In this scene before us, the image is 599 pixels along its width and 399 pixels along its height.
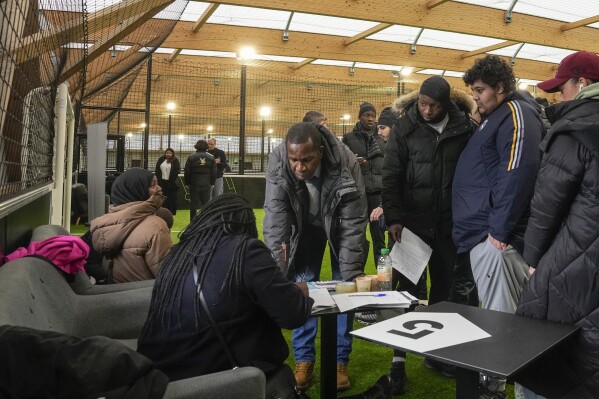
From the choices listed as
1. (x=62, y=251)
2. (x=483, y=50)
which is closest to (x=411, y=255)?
(x=62, y=251)

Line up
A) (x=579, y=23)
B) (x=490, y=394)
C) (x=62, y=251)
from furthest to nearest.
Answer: (x=579, y=23)
(x=490, y=394)
(x=62, y=251)

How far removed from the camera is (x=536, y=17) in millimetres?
10141

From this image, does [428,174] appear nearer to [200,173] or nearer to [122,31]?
[122,31]

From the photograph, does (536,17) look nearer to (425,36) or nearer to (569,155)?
(425,36)

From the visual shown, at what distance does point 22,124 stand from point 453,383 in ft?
8.53

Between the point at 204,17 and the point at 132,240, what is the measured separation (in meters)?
7.74

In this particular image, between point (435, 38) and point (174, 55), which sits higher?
point (435, 38)

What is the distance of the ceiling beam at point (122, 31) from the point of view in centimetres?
378

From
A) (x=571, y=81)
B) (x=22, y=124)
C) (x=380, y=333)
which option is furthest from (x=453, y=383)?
(x=22, y=124)

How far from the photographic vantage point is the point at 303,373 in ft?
9.15

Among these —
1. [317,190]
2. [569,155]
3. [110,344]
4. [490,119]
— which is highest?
[490,119]

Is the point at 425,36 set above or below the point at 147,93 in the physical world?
above

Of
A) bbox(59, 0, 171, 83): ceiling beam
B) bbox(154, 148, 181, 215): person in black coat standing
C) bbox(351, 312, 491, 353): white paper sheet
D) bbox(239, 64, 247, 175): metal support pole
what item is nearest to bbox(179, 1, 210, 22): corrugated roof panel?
bbox(239, 64, 247, 175): metal support pole

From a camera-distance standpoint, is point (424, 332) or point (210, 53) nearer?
point (424, 332)
